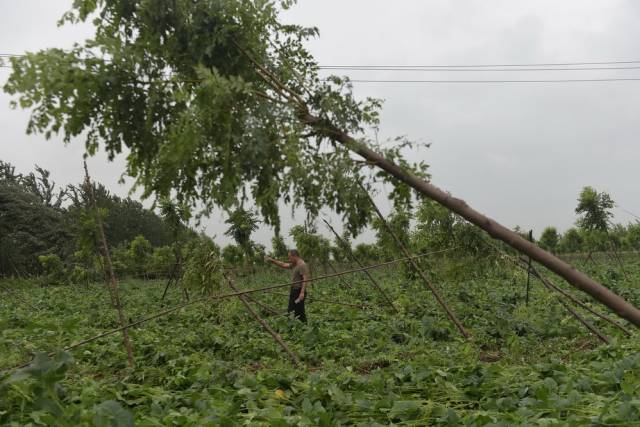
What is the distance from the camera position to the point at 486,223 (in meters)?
3.73

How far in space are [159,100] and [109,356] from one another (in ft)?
16.9

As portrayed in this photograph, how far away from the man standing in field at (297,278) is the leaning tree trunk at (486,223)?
617 centimetres

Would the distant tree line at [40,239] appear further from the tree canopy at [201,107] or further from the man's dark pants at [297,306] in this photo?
the tree canopy at [201,107]

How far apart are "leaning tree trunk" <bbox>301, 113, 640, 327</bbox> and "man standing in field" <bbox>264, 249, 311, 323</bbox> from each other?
617cm

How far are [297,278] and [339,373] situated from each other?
471cm

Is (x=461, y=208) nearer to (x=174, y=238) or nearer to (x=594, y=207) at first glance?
(x=174, y=238)

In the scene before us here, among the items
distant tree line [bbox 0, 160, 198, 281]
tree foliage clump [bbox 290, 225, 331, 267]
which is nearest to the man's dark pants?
tree foliage clump [bbox 290, 225, 331, 267]

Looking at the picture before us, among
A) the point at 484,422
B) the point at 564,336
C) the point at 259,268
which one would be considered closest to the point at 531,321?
the point at 564,336

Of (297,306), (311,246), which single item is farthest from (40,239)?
(297,306)

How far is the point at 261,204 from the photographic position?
368cm

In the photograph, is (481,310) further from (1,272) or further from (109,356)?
(1,272)

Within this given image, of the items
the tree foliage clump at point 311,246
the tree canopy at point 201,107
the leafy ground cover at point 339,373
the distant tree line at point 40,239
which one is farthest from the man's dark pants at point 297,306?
the distant tree line at point 40,239

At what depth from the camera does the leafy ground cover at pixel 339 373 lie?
12.4ft

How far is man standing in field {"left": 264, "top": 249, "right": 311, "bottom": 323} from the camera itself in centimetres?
999
